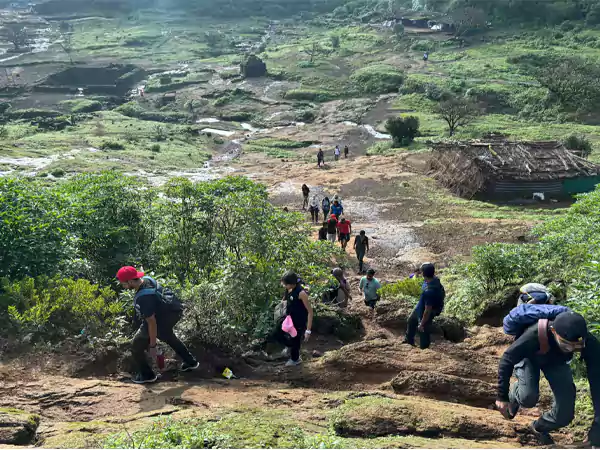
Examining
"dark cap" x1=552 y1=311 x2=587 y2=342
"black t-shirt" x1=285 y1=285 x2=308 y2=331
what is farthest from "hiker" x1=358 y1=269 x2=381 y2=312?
"dark cap" x1=552 y1=311 x2=587 y2=342

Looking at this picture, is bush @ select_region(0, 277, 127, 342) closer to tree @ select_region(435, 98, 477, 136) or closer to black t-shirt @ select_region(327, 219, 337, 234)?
black t-shirt @ select_region(327, 219, 337, 234)

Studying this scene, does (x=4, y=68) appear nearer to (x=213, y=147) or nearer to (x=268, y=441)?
(x=213, y=147)

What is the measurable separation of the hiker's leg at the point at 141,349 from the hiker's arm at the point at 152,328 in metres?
0.10

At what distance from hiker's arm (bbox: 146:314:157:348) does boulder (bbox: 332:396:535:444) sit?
86.1 inches

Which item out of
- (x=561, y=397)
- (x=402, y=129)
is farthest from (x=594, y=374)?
(x=402, y=129)

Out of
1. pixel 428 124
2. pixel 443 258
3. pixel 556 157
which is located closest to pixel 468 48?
pixel 428 124

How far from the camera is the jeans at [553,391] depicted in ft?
13.5

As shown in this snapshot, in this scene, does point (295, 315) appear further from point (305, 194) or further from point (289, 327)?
point (305, 194)

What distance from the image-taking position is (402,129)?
36.4m

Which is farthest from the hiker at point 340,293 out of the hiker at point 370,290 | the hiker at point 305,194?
the hiker at point 305,194

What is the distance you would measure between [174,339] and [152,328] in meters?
0.35

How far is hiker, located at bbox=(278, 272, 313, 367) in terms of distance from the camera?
6.08 m

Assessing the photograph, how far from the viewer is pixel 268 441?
3.96 m

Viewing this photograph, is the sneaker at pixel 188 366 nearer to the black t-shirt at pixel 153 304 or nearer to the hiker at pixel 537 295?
the black t-shirt at pixel 153 304
